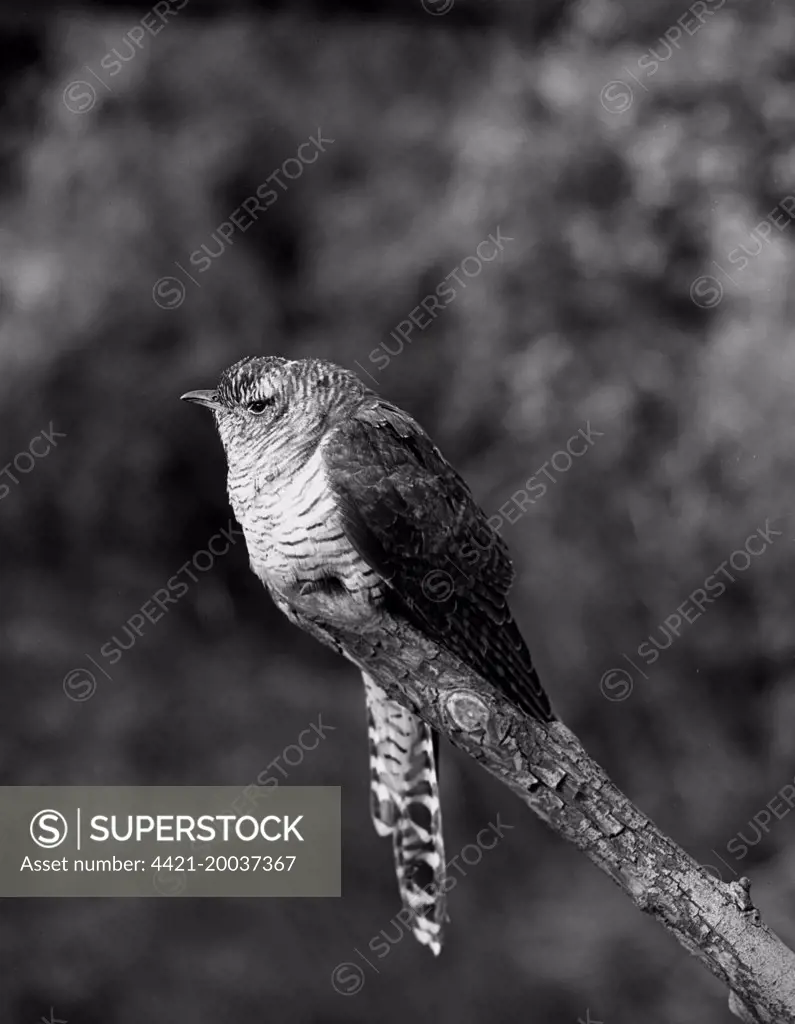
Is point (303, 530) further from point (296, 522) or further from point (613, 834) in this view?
point (613, 834)

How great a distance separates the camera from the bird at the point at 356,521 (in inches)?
67.3

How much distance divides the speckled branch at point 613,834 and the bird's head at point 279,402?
1.69 feet

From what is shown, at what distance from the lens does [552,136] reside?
115 inches

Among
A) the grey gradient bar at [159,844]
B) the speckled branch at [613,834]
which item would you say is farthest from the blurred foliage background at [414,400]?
the speckled branch at [613,834]

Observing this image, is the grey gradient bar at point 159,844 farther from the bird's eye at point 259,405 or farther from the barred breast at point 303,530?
the bird's eye at point 259,405

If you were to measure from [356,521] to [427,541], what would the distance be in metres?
0.16

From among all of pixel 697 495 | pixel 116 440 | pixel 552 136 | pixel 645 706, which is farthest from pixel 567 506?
pixel 116 440

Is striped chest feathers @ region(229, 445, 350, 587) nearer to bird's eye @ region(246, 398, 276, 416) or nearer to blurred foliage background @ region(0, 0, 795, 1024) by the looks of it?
bird's eye @ region(246, 398, 276, 416)

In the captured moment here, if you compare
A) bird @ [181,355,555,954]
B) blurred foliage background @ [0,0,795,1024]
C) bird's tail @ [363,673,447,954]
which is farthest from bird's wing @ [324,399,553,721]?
blurred foliage background @ [0,0,795,1024]

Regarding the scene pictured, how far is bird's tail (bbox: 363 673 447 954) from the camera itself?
2.02 meters

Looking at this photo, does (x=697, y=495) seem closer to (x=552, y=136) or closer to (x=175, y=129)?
(x=552, y=136)

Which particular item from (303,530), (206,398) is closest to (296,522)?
(303,530)

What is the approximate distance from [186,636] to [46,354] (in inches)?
37.4

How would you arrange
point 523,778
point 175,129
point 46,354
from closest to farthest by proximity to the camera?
point 523,778 → point 46,354 → point 175,129
